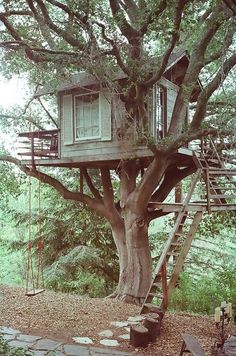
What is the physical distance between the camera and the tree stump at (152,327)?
7.37 m

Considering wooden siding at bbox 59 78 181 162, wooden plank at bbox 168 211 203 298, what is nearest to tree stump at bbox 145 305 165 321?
wooden plank at bbox 168 211 203 298

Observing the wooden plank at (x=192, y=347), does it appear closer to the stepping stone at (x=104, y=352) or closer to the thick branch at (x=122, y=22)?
the stepping stone at (x=104, y=352)

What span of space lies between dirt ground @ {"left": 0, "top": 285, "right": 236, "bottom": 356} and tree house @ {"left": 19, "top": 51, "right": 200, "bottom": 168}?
383 cm

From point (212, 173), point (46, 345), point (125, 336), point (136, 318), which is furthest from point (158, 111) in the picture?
point (46, 345)

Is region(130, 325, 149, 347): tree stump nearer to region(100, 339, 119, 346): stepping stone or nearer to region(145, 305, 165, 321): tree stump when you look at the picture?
region(100, 339, 119, 346): stepping stone

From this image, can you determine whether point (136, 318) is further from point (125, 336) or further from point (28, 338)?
point (28, 338)

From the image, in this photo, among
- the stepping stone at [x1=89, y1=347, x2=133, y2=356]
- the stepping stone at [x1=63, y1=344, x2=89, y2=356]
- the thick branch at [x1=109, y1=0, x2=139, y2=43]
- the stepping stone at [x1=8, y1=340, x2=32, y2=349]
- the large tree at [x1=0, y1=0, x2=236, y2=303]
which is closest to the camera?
the stepping stone at [x1=63, y1=344, x2=89, y2=356]

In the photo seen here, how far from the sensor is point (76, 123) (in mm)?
11828

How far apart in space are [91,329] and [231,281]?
6.59m

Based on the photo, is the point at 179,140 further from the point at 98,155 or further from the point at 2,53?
the point at 2,53

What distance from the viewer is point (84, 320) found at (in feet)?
27.8

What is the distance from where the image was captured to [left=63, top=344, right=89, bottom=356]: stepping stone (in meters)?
6.38

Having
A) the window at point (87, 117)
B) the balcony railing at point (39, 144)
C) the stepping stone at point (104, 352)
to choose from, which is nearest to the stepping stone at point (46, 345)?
the stepping stone at point (104, 352)

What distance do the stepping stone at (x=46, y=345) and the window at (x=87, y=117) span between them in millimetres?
5960
